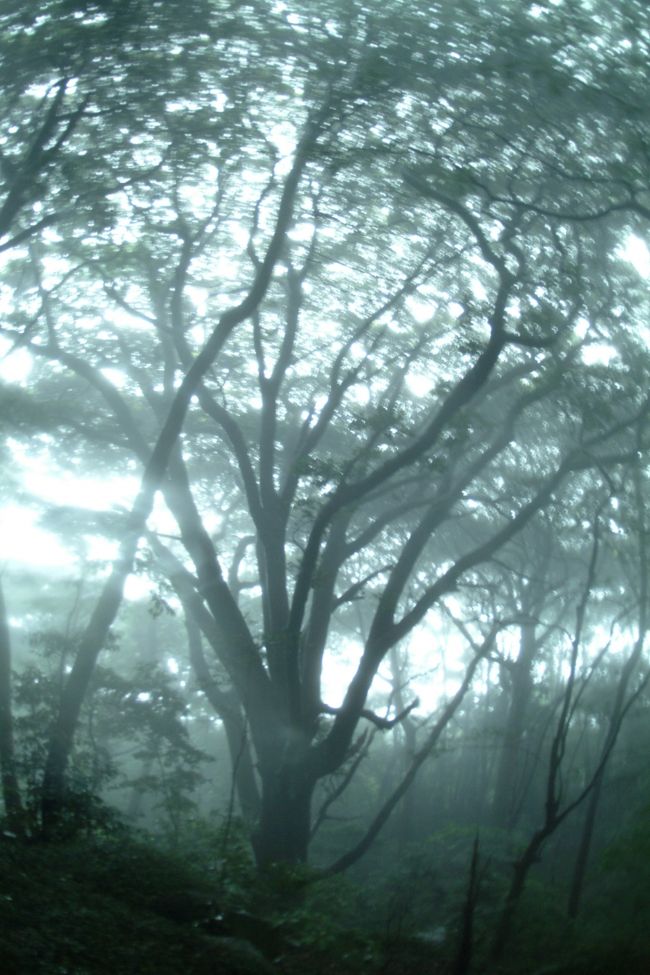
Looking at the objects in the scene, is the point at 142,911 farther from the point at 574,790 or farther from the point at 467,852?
the point at 574,790

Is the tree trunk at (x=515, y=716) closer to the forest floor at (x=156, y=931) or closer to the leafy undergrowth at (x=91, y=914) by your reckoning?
the forest floor at (x=156, y=931)

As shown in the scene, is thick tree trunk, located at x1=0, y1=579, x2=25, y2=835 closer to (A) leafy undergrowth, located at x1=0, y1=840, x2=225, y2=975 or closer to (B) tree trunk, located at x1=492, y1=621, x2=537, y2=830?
(A) leafy undergrowth, located at x1=0, y1=840, x2=225, y2=975

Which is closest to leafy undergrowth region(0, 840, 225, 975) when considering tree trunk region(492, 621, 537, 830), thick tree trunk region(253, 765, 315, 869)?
thick tree trunk region(253, 765, 315, 869)

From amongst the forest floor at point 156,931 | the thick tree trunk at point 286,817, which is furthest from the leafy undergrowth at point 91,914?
the thick tree trunk at point 286,817

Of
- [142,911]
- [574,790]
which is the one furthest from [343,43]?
[574,790]

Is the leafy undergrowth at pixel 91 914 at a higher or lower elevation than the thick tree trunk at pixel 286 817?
lower

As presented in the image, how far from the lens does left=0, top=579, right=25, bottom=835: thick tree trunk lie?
38.4ft

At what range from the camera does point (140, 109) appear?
12.1 m

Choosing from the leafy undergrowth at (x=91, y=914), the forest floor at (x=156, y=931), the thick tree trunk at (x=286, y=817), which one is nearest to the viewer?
the leafy undergrowth at (x=91, y=914)

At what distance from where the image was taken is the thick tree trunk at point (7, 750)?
11695 millimetres

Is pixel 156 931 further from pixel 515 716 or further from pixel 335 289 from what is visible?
pixel 515 716

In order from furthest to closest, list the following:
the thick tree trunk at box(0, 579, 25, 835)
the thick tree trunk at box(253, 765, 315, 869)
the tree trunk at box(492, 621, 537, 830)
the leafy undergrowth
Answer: the tree trunk at box(492, 621, 537, 830)
the thick tree trunk at box(253, 765, 315, 869)
the thick tree trunk at box(0, 579, 25, 835)
the leafy undergrowth

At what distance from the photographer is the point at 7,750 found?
1445 centimetres

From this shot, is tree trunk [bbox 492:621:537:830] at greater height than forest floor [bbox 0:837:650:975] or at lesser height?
greater
